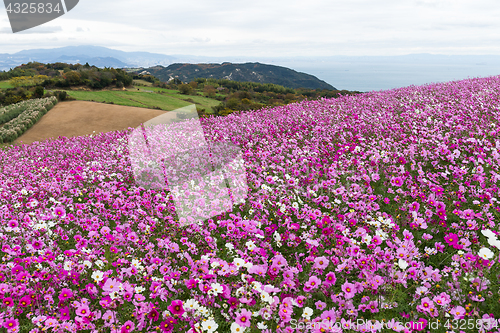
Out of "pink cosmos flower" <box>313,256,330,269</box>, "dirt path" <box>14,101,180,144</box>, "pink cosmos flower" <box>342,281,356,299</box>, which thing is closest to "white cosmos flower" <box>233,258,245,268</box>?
"pink cosmos flower" <box>313,256,330,269</box>

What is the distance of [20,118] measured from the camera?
22.7m

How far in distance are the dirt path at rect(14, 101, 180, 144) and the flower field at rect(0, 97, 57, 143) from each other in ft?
1.22

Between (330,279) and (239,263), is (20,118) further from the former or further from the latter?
(330,279)

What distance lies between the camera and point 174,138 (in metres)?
10.5

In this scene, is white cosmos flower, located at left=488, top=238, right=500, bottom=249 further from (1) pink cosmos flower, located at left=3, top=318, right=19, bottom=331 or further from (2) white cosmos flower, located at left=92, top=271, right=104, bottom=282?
(1) pink cosmos flower, located at left=3, top=318, right=19, bottom=331

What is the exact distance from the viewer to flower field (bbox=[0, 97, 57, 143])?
19.1 m

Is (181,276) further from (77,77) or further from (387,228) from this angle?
(77,77)

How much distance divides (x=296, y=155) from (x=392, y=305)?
435 cm

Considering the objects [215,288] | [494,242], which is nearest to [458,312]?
[494,242]

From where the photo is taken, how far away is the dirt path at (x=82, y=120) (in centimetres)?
2030

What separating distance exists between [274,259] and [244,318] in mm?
810

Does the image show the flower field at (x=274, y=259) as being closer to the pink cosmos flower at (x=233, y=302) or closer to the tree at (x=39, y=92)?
the pink cosmos flower at (x=233, y=302)

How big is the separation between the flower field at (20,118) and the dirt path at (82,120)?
0.37 metres

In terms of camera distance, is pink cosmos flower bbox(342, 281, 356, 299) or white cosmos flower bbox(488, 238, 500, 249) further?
pink cosmos flower bbox(342, 281, 356, 299)
